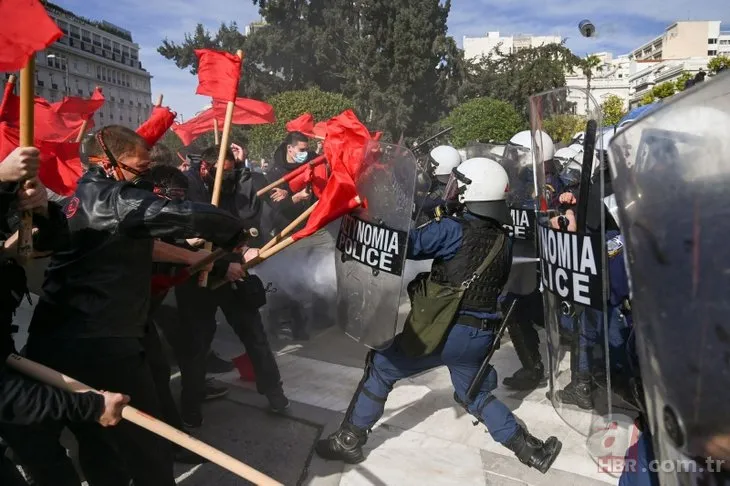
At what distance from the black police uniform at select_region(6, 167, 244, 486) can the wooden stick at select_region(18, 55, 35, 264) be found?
27cm

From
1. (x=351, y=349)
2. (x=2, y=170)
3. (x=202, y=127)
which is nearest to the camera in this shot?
(x=2, y=170)

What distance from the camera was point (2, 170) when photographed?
1.87 m

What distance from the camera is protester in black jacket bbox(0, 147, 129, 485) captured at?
1.90 m

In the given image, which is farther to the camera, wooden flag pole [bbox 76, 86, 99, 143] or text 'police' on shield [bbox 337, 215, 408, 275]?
wooden flag pole [bbox 76, 86, 99, 143]

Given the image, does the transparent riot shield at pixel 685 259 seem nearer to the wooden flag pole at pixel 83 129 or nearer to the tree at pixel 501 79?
the wooden flag pole at pixel 83 129

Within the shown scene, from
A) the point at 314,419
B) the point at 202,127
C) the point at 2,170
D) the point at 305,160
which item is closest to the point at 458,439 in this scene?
the point at 314,419

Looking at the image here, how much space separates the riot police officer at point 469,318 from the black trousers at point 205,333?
876 mm

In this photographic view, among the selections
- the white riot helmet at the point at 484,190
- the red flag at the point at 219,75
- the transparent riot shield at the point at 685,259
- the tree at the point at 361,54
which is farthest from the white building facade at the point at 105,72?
the transparent riot shield at the point at 685,259

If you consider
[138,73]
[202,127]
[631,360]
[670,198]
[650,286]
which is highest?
[138,73]

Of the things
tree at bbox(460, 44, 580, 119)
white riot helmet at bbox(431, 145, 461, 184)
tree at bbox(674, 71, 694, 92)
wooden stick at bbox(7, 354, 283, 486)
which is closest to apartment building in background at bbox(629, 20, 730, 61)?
tree at bbox(460, 44, 580, 119)

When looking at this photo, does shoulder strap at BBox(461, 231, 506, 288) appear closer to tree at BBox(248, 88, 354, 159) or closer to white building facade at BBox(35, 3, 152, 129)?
tree at BBox(248, 88, 354, 159)

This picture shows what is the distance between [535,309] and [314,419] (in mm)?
1843

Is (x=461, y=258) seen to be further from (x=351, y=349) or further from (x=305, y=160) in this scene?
(x=305, y=160)

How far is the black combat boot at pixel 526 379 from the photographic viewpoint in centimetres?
443
